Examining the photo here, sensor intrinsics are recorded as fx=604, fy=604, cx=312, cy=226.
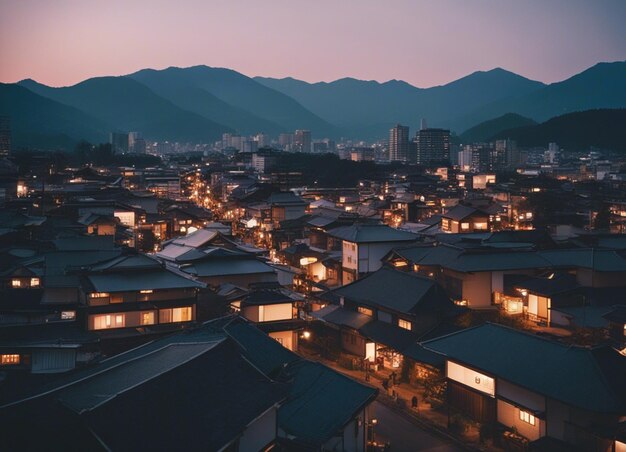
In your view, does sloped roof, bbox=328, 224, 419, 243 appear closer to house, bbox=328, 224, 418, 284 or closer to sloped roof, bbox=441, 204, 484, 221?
house, bbox=328, 224, 418, 284

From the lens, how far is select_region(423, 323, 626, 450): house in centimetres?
917

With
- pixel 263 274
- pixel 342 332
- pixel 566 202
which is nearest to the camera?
pixel 342 332

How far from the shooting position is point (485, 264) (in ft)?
61.7

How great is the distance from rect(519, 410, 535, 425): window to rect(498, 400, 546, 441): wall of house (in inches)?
1.8

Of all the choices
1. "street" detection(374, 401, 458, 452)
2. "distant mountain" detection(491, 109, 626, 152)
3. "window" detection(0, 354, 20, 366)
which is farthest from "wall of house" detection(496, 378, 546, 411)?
"distant mountain" detection(491, 109, 626, 152)

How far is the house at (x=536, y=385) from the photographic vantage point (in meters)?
9.17

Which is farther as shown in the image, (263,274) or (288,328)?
(263,274)

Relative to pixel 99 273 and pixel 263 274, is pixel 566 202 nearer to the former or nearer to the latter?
pixel 263 274

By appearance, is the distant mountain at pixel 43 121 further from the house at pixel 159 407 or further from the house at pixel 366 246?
the house at pixel 159 407

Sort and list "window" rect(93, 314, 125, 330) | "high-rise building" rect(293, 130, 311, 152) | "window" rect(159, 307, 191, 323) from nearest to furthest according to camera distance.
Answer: "window" rect(93, 314, 125, 330) → "window" rect(159, 307, 191, 323) → "high-rise building" rect(293, 130, 311, 152)


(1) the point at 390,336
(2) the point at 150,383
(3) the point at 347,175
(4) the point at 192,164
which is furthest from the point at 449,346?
(4) the point at 192,164

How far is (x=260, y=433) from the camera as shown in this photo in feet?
27.4

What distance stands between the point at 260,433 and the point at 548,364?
A: 5.13 m

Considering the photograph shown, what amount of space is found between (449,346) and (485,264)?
7.35 metres
